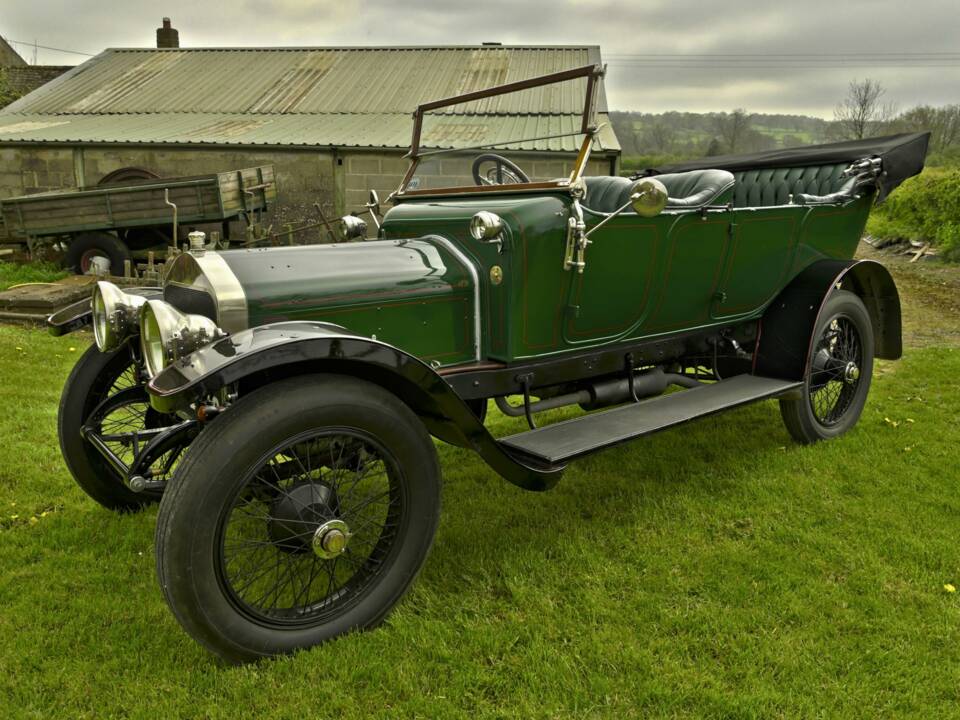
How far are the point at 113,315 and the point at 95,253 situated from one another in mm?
8938

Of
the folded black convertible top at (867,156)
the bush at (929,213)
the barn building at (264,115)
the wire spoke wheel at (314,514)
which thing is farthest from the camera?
the bush at (929,213)

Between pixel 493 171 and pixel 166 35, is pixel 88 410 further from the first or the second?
pixel 166 35

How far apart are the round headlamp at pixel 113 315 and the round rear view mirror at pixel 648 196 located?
6.21 feet

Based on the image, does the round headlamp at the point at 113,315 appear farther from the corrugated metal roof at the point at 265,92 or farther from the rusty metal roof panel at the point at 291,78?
the rusty metal roof panel at the point at 291,78

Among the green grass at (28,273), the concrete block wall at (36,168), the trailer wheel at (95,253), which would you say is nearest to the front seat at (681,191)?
the trailer wheel at (95,253)

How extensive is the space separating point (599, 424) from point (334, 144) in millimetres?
9103

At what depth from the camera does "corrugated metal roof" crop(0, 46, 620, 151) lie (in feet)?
39.0

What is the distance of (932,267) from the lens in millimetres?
11867

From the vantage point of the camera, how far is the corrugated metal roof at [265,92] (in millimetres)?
11883

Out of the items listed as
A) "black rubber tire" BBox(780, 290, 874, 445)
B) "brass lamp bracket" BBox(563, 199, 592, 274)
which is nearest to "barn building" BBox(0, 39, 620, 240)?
"black rubber tire" BBox(780, 290, 874, 445)

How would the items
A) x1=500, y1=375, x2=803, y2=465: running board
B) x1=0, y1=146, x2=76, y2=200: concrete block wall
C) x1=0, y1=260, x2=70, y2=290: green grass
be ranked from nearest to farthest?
x1=500, y1=375, x2=803, y2=465: running board, x1=0, y1=260, x2=70, y2=290: green grass, x1=0, y1=146, x2=76, y2=200: concrete block wall

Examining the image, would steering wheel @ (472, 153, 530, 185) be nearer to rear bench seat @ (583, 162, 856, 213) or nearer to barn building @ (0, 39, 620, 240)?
rear bench seat @ (583, 162, 856, 213)

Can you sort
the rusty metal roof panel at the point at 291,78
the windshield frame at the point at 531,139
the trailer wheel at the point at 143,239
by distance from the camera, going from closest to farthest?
the windshield frame at the point at 531,139, the trailer wheel at the point at 143,239, the rusty metal roof panel at the point at 291,78

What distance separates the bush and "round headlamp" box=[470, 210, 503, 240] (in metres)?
12.1
